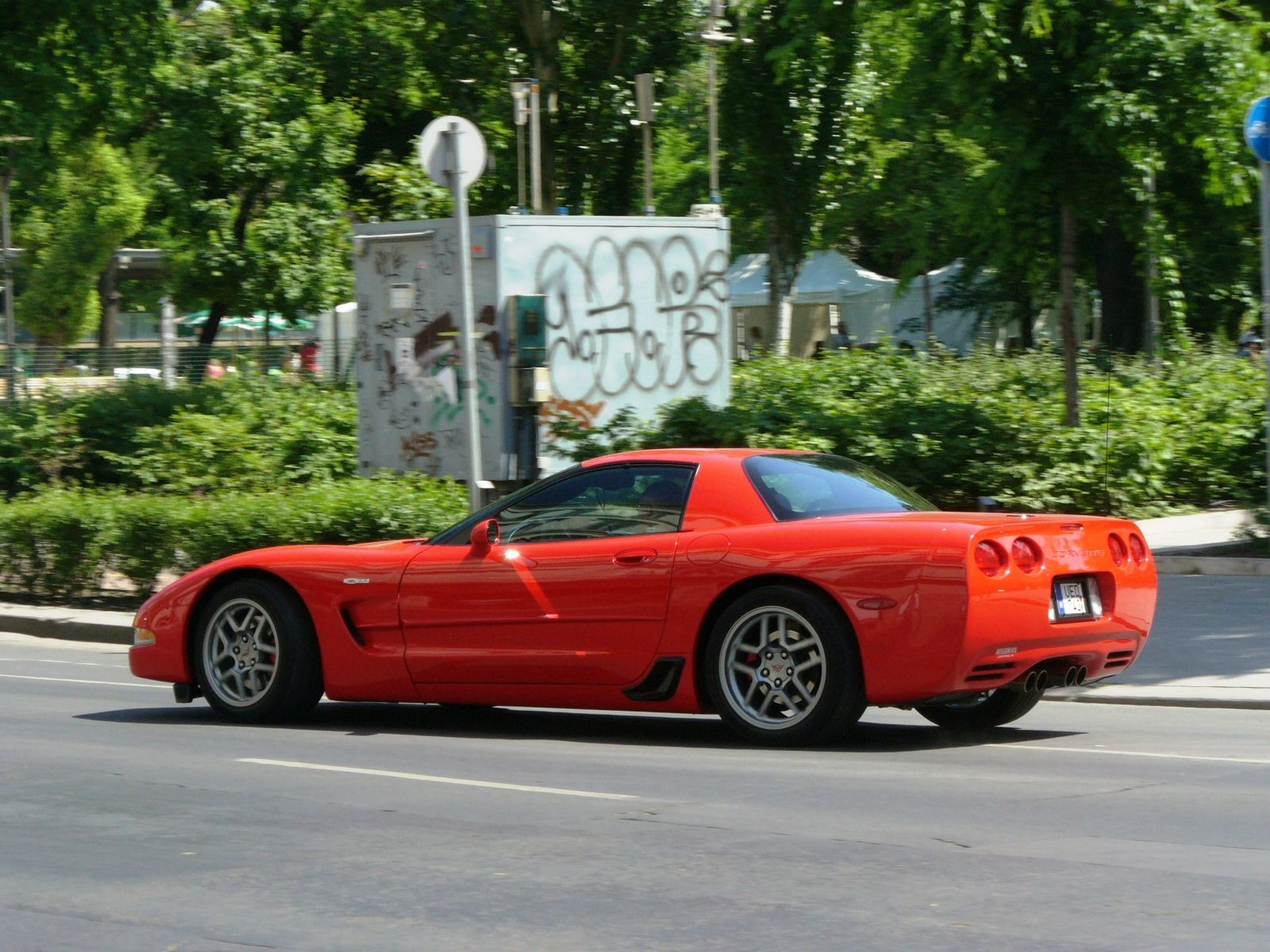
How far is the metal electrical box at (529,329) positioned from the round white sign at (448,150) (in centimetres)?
328

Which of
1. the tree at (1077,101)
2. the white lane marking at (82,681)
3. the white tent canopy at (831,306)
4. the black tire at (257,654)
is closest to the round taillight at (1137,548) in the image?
the black tire at (257,654)

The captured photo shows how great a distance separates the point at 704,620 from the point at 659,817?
1.54m

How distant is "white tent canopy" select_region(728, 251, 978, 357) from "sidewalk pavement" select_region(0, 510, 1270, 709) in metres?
24.7

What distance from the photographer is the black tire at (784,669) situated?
7.79 metres

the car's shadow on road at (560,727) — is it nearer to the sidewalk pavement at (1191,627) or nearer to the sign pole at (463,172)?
the sidewalk pavement at (1191,627)

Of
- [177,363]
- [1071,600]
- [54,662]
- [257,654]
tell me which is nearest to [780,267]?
[177,363]

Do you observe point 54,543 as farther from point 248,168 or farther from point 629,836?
point 248,168

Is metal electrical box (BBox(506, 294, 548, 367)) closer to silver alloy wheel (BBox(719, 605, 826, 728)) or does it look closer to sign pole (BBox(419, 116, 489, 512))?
sign pole (BBox(419, 116, 489, 512))

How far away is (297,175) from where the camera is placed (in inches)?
1389

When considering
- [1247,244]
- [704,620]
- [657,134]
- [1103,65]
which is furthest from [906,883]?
[657,134]

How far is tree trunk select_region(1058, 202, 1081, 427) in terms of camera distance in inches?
655

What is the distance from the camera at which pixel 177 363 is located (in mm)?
24203

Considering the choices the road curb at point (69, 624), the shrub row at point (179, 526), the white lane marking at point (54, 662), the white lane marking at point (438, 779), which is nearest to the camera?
the white lane marking at point (438, 779)

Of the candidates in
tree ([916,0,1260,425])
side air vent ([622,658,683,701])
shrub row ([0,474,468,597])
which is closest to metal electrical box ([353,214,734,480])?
shrub row ([0,474,468,597])
